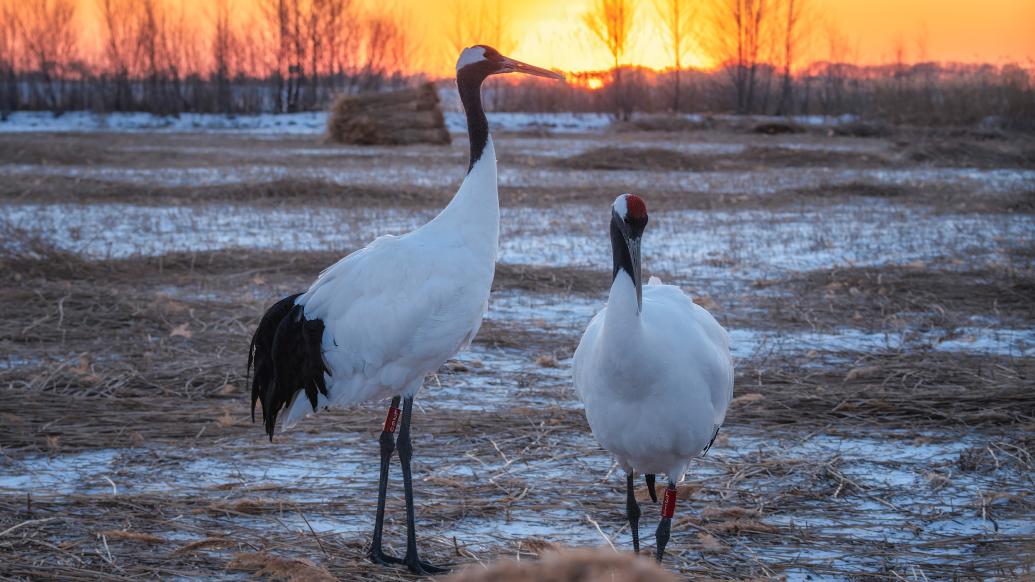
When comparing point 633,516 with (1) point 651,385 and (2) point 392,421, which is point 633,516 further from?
(2) point 392,421

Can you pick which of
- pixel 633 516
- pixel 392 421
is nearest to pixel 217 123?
pixel 392 421

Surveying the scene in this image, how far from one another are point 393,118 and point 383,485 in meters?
24.9

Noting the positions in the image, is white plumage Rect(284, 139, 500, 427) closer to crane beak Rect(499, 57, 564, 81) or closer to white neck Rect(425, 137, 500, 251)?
white neck Rect(425, 137, 500, 251)

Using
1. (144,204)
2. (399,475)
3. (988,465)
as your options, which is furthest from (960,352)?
(144,204)

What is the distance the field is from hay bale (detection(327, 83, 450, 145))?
1502cm

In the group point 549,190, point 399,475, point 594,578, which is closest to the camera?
point 594,578

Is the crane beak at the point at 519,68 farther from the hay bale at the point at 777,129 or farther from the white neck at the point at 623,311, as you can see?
the hay bale at the point at 777,129

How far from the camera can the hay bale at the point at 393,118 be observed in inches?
1102

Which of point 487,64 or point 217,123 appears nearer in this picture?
point 487,64

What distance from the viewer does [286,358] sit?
421cm

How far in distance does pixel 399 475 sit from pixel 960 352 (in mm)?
3930

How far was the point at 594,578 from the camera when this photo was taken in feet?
3.16

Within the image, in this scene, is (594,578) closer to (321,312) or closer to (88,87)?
(321,312)

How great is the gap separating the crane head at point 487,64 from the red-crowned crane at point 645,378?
1.40m
